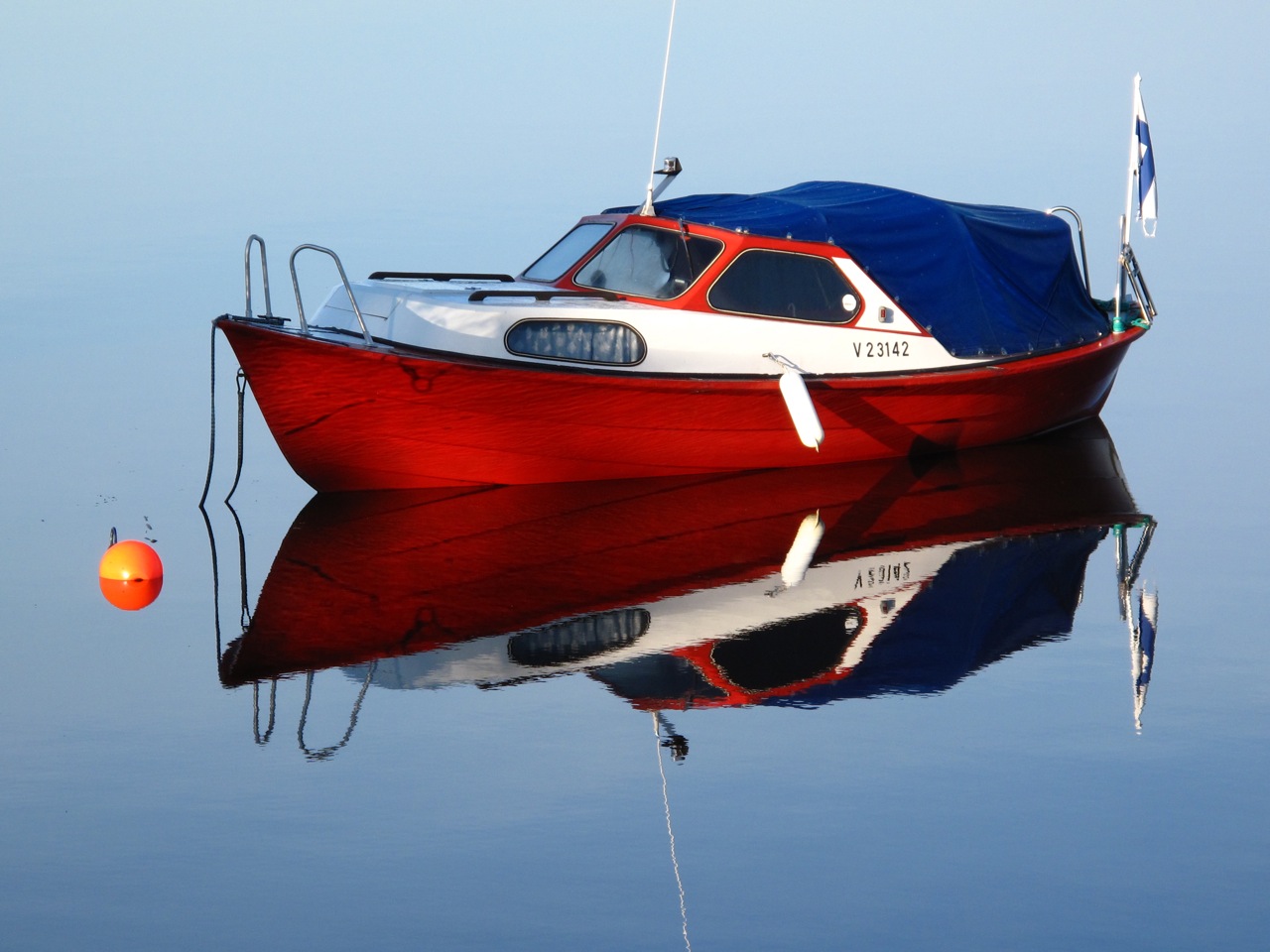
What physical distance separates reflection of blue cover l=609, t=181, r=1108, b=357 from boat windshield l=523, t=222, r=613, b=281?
54 centimetres

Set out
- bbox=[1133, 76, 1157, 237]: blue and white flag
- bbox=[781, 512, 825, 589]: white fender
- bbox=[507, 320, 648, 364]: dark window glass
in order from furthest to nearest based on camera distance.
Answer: bbox=[1133, 76, 1157, 237]: blue and white flag
bbox=[507, 320, 648, 364]: dark window glass
bbox=[781, 512, 825, 589]: white fender

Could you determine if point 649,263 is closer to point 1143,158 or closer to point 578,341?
point 578,341

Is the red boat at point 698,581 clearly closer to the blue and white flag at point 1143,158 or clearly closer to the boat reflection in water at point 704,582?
the boat reflection in water at point 704,582

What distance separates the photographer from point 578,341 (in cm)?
1233

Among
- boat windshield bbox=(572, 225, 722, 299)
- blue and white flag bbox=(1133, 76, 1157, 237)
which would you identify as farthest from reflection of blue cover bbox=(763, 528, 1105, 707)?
blue and white flag bbox=(1133, 76, 1157, 237)

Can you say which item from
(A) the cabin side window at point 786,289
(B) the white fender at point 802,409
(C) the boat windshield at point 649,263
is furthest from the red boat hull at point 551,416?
(C) the boat windshield at point 649,263

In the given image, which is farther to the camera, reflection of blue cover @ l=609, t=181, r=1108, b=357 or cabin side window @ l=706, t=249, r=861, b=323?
reflection of blue cover @ l=609, t=181, r=1108, b=357

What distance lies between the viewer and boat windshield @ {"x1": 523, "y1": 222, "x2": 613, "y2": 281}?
1343cm

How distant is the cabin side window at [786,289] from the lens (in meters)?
12.8

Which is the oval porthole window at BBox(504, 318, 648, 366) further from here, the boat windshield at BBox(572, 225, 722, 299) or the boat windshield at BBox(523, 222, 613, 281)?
the boat windshield at BBox(523, 222, 613, 281)

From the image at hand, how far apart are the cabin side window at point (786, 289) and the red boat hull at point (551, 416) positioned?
521mm

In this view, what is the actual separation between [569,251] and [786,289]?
69.2 inches

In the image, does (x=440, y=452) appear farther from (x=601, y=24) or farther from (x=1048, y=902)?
(x=601, y=24)

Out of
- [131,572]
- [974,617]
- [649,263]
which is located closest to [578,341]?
[649,263]
